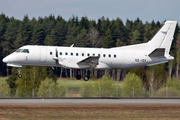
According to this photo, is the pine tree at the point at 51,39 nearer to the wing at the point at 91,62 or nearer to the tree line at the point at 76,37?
the tree line at the point at 76,37

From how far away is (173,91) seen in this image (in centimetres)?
5800

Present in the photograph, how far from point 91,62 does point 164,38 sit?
436 inches

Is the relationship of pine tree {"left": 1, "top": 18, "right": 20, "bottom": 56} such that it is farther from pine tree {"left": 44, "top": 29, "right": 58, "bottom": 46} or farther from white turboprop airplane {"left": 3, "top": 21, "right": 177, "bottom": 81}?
white turboprop airplane {"left": 3, "top": 21, "right": 177, "bottom": 81}

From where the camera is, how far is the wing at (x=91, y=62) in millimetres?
36888

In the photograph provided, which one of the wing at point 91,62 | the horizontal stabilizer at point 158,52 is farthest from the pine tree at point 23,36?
the horizontal stabilizer at point 158,52

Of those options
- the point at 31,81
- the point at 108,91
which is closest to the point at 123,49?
the point at 108,91

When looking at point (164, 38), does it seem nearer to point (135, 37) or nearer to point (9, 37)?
point (135, 37)

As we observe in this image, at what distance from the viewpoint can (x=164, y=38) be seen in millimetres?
42062

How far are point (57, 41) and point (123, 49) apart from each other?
65.9 metres

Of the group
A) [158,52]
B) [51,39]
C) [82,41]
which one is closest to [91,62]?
[158,52]

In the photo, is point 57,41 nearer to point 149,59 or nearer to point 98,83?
point 98,83

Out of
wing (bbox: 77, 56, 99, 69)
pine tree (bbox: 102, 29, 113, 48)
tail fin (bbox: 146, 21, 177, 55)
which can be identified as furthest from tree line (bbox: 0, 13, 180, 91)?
wing (bbox: 77, 56, 99, 69)

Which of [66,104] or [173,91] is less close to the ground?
[66,104]

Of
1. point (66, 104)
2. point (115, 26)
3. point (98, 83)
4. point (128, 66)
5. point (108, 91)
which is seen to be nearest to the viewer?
point (66, 104)
